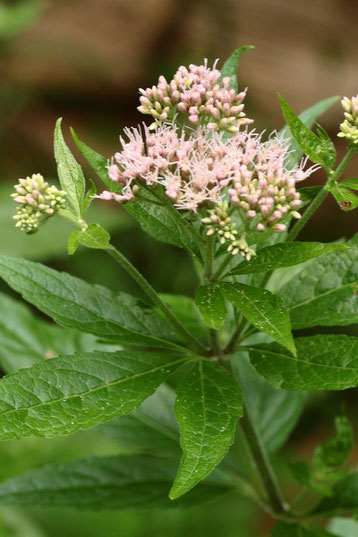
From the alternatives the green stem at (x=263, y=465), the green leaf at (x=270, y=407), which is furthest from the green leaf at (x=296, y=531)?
the green leaf at (x=270, y=407)

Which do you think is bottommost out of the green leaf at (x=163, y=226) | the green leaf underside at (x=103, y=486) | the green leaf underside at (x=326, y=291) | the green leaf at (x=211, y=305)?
the green leaf underside at (x=103, y=486)

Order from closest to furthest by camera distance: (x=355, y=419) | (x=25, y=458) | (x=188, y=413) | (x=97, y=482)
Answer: (x=188, y=413)
(x=97, y=482)
(x=25, y=458)
(x=355, y=419)

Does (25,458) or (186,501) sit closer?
(186,501)

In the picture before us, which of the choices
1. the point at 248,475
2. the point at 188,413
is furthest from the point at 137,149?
the point at 248,475

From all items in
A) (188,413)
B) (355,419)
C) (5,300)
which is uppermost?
(188,413)

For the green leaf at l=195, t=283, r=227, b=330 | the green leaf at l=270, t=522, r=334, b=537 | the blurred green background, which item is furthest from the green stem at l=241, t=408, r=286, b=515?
the blurred green background

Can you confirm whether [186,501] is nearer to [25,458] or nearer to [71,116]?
[25,458]

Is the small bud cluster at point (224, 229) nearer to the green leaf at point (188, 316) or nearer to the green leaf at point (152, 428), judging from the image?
the green leaf at point (188, 316)
